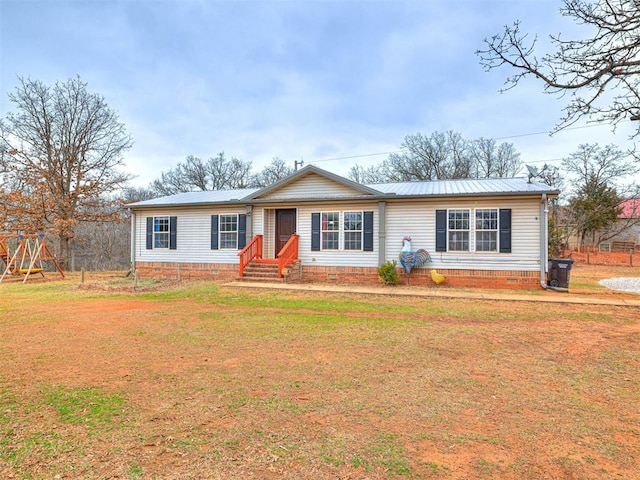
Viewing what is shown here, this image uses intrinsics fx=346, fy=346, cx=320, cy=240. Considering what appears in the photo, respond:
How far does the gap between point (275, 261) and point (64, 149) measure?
16.3 m

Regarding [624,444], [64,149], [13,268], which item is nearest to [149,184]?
[64,149]

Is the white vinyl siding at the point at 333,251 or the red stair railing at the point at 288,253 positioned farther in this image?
the white vinyl siding at the point at 333,251

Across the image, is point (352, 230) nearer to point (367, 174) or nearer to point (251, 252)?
point (251, 252)

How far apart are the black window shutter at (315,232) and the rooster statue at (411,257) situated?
10.3 feet

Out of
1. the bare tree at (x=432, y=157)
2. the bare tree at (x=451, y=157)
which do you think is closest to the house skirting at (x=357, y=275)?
the bare tree at (x=432, y=157)

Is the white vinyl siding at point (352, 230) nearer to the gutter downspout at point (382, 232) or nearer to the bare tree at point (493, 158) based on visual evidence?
the gutter downspout at point (382, 232)

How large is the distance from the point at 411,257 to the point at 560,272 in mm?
4587

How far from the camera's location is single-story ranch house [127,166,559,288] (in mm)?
11117

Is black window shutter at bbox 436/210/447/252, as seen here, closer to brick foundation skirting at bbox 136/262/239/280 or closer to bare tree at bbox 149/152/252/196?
brick foundation skirting at bbox 136/262/239/280

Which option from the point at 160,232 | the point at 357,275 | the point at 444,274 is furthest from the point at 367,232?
the point at 160,232

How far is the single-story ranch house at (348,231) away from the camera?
36.5 feet

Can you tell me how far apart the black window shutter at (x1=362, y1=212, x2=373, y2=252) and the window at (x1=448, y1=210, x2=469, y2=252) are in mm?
2667

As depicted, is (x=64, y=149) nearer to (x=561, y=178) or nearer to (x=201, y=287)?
(x=201, y=287)

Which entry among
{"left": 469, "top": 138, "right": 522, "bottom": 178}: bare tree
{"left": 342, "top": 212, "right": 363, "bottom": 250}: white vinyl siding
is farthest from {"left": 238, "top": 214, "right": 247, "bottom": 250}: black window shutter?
{"left": 469, "top": 138, "right": 522, "bottom": 178}: bare tree
